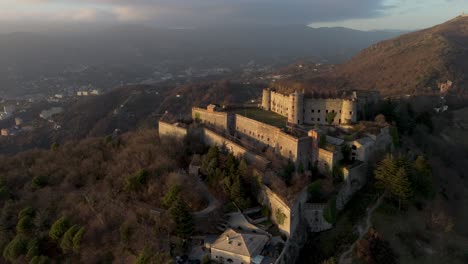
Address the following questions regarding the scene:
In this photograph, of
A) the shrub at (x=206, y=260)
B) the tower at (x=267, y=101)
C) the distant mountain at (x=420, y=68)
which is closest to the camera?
the shrub at (x=206, y=260)

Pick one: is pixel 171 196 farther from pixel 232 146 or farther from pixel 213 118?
pixel 213 118

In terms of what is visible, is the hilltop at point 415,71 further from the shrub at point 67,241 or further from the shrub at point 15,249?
the shrub at point 15,249

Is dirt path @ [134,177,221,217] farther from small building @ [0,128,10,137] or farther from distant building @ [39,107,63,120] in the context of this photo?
distant building @ [39,107,63,120]

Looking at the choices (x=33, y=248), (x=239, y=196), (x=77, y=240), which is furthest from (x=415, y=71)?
(x=33, y=248)

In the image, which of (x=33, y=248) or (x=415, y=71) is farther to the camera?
(x=415, y=71)

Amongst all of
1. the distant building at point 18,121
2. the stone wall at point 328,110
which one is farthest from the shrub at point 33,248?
the distant building at point 18,121

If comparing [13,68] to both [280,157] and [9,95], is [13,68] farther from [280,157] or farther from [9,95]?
[280,157]

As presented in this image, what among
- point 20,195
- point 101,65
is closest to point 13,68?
point 101,65

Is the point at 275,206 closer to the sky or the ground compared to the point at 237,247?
closer to the sky
